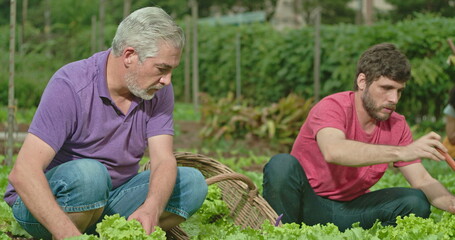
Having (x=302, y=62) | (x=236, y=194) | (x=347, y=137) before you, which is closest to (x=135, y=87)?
(x=236, y=194)

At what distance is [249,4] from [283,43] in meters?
19.9

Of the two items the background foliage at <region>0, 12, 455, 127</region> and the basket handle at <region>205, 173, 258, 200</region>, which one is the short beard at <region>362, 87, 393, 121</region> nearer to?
the basket handle at <region>205, 173, 258, 200</region>

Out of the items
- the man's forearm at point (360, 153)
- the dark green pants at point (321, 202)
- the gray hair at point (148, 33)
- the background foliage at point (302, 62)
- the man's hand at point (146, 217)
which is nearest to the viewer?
the man's hand at point (146, 217)

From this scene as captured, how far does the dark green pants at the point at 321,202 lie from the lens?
11.9 feet

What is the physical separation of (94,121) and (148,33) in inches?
20.2

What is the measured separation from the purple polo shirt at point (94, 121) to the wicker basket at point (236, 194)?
0.43 meters

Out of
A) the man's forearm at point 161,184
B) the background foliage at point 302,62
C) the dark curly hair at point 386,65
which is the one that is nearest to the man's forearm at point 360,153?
the dark curly hair at point 386,65

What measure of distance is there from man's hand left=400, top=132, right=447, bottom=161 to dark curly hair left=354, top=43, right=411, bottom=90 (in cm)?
56

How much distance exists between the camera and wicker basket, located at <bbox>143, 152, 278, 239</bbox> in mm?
3576

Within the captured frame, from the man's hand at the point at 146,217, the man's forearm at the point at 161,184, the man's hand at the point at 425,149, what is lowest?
the man's hand at the point at 146,217

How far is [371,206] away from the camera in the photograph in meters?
3.75

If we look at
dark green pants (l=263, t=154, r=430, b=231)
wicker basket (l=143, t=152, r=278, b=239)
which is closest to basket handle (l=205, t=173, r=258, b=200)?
wicker basket (l=143, t=152, r=278, b=239)

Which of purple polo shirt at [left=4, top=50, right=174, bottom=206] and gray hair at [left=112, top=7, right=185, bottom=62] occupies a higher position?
gray hair at [left=112, top=7, right=185, bottom=62]

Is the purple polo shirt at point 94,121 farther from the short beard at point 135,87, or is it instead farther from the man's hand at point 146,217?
the man's hand at point 146,217
